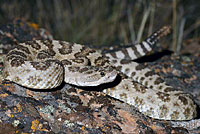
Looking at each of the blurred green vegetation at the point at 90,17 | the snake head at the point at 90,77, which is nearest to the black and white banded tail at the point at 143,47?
the snake head at the point at 90,77

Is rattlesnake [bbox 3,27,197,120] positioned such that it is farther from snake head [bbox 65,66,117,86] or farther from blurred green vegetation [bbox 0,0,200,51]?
blurred green vegetation [bbox 0,0,200,51]

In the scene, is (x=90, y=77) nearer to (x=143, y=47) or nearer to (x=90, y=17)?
(x=143, y=47)

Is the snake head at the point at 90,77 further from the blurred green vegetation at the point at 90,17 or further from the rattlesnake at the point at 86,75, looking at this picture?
the blurred green vegetation at the point at 90,17

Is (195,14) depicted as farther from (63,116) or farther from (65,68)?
(63,116)

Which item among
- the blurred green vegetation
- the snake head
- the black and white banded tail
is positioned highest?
the blurred green vegetation

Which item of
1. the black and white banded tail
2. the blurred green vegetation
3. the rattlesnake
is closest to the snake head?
the rattlesnake

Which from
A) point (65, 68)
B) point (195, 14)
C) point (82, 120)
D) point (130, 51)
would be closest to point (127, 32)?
point (195, 14)
